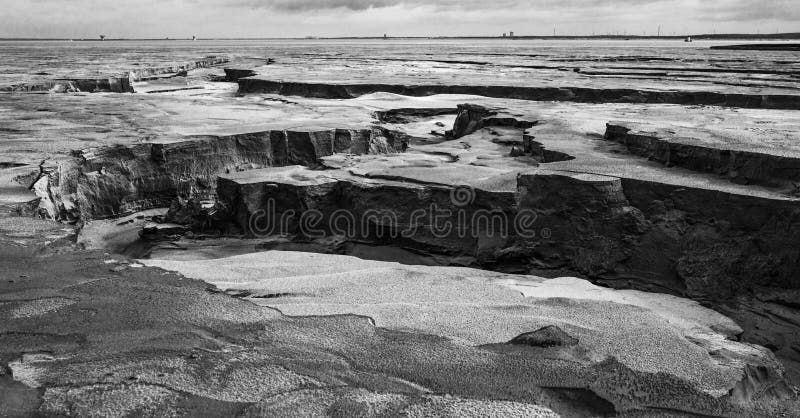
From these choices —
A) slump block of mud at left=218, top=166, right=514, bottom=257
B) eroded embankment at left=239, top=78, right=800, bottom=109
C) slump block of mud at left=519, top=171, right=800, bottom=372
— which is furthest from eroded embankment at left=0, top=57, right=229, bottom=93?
slump block of mud at left=519, top=171, right=800, bottom=372

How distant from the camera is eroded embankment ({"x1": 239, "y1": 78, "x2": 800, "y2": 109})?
297 inches

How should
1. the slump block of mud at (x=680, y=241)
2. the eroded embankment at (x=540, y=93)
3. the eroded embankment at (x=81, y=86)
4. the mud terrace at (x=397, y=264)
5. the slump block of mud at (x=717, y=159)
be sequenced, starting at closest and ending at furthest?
the mud terrace at (x=397, y=264) < the slump block of mud at (x=680, y=241) < the slump block of mud at (x=717, y=159) < the eroded embankment at (x=540, y=93) < the eroded embankment at (x=81, y=86)

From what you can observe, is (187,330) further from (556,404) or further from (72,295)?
(556,404)

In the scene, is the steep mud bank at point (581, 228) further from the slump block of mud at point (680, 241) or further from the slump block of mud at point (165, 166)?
the slump block of mud at point (165, 166)

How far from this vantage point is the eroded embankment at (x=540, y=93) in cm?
755

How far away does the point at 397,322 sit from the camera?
7.00 feet

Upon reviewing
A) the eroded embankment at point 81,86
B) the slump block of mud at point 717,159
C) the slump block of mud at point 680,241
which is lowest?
the slump block of mud at point 680,241

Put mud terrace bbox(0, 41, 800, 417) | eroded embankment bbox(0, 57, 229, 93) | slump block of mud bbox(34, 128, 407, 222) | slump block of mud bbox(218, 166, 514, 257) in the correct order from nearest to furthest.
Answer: mud terrace bbox(0, 41, 800, 417), slump block of mud bbox(218, 166, 514, 257), slump block of mud bbox(34, 128, 407, 222), eroded embankment bbox(0, 57, 229, 93)

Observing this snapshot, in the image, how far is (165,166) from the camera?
4.80 m

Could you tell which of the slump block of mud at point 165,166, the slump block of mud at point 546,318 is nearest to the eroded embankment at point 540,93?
the slump block of mud at point 165,166

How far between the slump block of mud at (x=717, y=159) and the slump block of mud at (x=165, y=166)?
7.17ft

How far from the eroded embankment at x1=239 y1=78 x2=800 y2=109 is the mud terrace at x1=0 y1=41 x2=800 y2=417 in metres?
1.82

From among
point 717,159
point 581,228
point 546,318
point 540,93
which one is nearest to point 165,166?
point 581,228

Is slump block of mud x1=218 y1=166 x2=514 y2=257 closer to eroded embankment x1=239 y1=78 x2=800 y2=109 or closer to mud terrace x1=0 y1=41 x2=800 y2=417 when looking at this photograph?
mud terrace x1=0 y1=41 x2=800 y2=417
